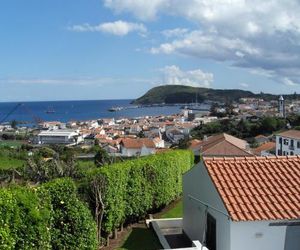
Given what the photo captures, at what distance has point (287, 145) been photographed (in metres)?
72.2

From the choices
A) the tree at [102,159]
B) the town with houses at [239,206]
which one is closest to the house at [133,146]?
the tree at [102,159]

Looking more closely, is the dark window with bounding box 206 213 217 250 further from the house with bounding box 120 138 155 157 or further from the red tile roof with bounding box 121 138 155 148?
the red tile roof with bounding box 121 138 155 148

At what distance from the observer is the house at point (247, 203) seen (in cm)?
1197

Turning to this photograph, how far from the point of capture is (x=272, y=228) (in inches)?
474

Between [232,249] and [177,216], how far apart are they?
962 centimetres

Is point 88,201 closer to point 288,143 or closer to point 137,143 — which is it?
point 288,143

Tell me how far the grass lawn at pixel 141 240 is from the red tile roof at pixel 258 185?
4.30 metres

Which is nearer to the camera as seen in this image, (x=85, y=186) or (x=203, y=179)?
(x=203, y=179)

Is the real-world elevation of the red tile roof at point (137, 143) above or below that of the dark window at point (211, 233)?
below

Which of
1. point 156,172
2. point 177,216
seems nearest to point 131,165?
point 156,172

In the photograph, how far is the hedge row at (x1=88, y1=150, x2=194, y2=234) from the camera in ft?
53.8

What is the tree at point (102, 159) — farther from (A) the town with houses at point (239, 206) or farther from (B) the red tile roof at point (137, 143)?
(B) the red tile roof at point (137, 143)

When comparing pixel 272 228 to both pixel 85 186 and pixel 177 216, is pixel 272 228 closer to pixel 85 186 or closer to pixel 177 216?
pixel 85 186

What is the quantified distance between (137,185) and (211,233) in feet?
19.4
